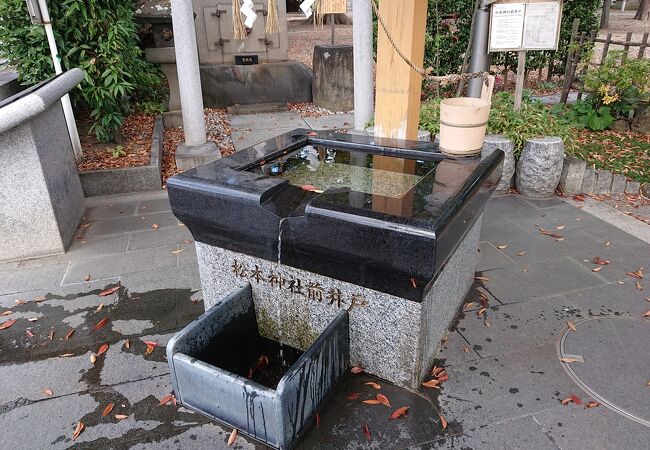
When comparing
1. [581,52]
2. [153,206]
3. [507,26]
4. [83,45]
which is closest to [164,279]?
[153,206]

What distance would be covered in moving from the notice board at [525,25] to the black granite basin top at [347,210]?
272cm

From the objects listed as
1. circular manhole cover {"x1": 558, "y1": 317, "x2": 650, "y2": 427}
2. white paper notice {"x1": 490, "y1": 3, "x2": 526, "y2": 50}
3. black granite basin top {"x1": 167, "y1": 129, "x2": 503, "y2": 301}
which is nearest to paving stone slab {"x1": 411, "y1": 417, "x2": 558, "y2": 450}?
circular manhole cover {"x1": 558, "y1": 317, "x2": 650, "y2": 427}

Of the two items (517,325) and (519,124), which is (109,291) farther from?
(519,124)

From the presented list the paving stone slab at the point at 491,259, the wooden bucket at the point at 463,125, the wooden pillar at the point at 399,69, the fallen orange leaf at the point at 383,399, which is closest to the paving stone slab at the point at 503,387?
the fallen orange leaf at the point at 383,399

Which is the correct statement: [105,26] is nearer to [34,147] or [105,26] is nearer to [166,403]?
[34,147]

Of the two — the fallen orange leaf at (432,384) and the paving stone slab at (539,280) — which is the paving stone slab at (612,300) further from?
the fallen orange leaf at (432,384)

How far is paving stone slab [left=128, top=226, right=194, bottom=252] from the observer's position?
4539mm

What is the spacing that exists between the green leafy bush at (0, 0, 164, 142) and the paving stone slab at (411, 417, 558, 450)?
529 centimetres

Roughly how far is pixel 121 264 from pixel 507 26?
15.7 feet

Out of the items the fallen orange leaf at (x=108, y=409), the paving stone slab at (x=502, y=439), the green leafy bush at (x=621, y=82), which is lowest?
the fallen orange leaf at (x=108, y=409)

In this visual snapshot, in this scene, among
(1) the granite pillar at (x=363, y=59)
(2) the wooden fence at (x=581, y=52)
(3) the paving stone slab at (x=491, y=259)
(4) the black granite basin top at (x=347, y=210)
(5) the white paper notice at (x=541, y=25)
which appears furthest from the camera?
(2) the wooden fence at (x=581, y=52)

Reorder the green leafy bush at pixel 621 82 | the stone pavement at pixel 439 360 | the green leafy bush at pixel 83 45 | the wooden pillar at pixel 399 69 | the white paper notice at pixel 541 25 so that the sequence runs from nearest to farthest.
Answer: the stone pavement at pixel 439 360 < the wooden pillar at pixel 399 69 < the white paper notice at pixel 541 25 < the green leafy bush at pixel 83 45 < the green leafy bush at pixel 621 82

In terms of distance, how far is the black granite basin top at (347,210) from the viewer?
229cm

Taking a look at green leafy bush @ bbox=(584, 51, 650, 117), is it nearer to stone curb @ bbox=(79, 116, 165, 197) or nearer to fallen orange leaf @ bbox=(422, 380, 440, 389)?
fallen orange leaf @ bbox=(422, 380, 440, 389)
